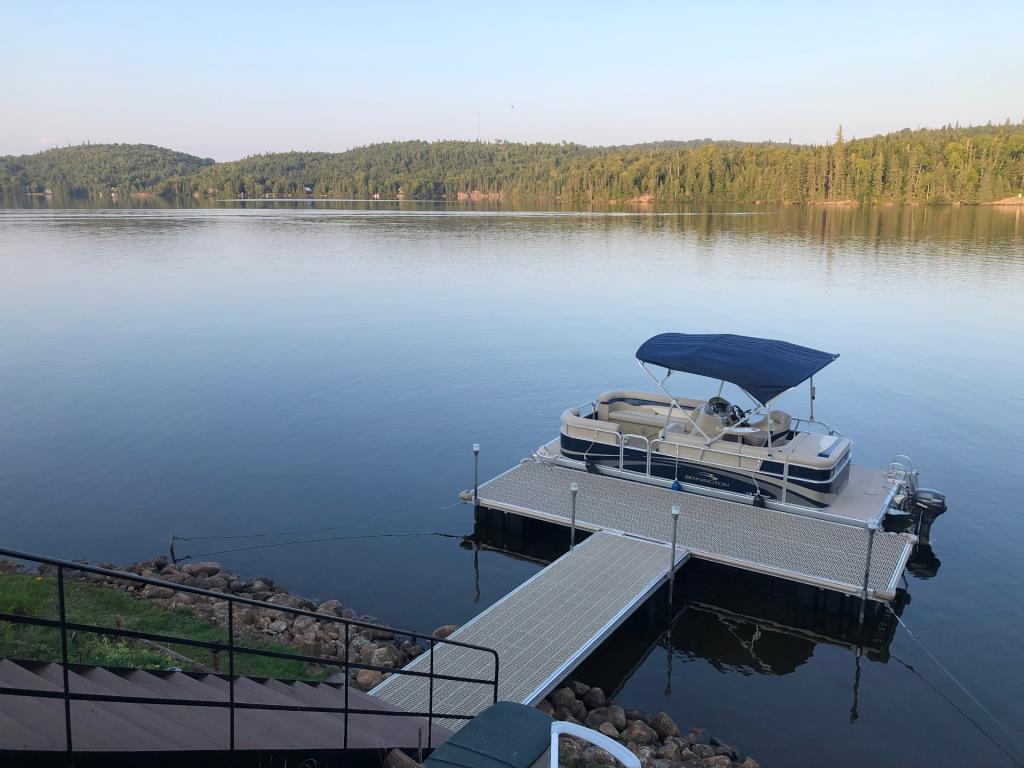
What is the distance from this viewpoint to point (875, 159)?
150250mm

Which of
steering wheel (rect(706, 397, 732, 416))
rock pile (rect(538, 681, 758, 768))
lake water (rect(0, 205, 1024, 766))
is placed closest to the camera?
rock pile (rect(538, 681, 758, 768))

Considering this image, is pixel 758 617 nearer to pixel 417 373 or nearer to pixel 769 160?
pixel 417 373

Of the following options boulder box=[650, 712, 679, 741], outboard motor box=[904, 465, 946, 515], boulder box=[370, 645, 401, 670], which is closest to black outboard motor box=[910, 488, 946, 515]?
outboard motor box=[904, 465, 946, 515]

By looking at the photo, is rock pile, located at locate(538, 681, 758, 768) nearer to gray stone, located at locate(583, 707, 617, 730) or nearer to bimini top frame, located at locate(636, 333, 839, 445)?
gray stone, located at locate(583, 707, 617, 730)

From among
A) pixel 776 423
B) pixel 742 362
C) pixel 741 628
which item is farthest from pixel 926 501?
pixel 741 628

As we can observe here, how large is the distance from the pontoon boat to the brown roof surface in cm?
1033

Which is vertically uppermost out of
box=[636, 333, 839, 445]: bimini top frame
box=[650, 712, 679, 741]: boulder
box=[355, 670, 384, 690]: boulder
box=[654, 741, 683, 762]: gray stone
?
box=[636, 333, 839, 445]: bimini top frame

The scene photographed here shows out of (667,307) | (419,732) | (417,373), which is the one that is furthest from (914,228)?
(419,732)

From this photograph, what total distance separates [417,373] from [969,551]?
19028mm

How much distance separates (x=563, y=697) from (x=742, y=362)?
26.9 feet

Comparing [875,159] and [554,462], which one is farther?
[875,159]

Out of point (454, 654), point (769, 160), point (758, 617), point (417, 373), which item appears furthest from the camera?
point (769, 160)

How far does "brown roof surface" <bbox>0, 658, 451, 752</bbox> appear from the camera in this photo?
4316mm

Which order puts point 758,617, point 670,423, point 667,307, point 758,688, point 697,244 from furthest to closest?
point 697,244, point 667,307, point 670,423, point 758,617, point 758,688
